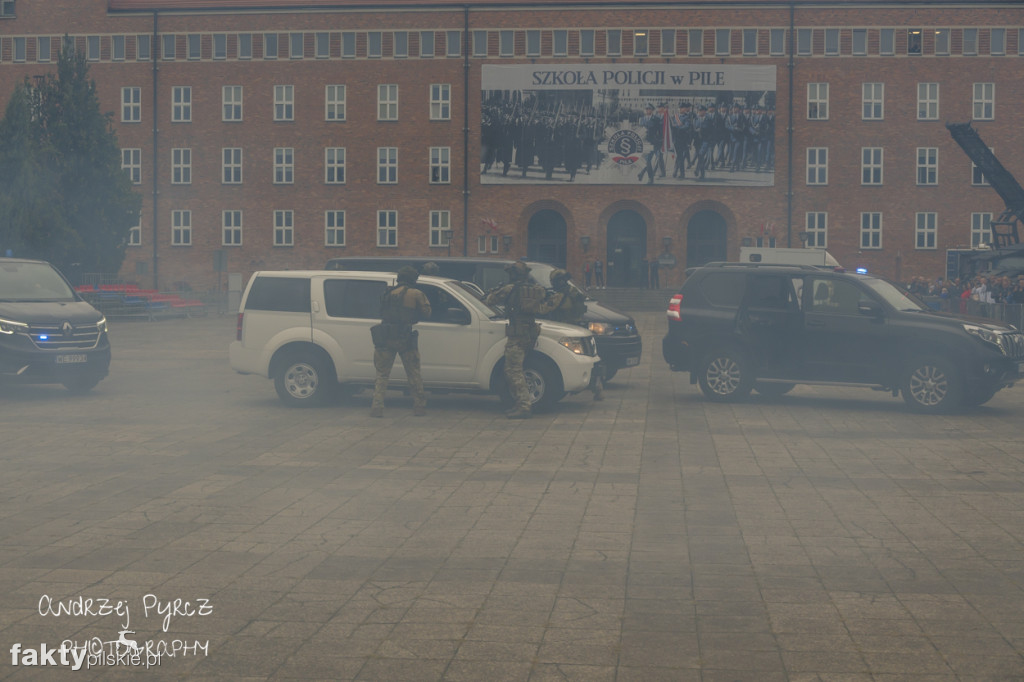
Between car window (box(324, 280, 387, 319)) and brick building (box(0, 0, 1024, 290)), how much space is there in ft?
140

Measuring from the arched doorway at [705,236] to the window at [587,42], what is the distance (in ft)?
31.3

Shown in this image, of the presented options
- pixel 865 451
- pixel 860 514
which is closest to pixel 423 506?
pixel 860 514

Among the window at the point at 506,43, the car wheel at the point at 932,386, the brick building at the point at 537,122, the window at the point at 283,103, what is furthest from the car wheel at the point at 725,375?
the window at the point at 283,103

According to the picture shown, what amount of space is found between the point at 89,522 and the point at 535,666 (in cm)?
426

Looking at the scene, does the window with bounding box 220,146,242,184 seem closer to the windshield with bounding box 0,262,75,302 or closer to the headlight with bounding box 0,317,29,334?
the windshield with bounding box 0,262,75,302

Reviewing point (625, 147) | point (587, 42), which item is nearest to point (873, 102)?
point (625, 147)

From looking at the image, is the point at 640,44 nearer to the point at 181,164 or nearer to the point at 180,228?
the point at 181,164

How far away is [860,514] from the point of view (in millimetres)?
8562

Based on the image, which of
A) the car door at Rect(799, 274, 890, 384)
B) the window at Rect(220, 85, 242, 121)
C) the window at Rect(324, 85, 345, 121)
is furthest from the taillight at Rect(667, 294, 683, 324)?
the window at Rect(220, 85, 242, 121)

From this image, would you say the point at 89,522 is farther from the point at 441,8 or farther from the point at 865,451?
the point at 441,8

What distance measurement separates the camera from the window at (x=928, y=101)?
57406mm

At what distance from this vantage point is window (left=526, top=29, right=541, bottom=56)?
58906 millimetres

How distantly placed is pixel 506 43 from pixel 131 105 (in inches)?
769

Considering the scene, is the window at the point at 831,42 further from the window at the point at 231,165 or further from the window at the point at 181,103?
the window at the point at 181,103
